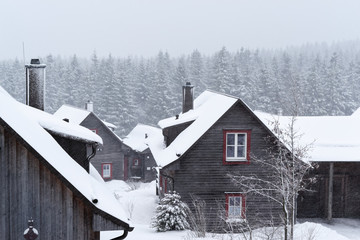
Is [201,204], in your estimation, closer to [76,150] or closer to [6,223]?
[76,150]

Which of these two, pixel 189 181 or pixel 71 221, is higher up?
pixel 71 221

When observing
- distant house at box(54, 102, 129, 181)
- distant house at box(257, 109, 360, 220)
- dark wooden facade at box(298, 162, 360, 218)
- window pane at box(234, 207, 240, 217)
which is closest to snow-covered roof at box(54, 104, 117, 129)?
distant house at box(54, 102, 129, 181)

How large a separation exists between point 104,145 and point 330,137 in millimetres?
24392

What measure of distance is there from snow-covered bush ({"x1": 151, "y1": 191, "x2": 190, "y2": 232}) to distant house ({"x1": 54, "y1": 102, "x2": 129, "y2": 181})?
22.1 meters

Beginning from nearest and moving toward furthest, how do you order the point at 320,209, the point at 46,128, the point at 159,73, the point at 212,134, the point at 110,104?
the point at 46,128 → the point at 212,134 → the point at 320,209 → the point at 110,104 → the point at 159,73

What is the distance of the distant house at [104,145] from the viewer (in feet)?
135

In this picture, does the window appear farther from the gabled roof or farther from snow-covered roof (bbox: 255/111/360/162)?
the gabled roof

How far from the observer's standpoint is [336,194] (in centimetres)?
2500

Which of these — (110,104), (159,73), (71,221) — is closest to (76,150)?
(71,221)

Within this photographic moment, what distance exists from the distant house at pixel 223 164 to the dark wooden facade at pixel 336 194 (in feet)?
12.5

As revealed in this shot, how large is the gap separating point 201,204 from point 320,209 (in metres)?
8.98

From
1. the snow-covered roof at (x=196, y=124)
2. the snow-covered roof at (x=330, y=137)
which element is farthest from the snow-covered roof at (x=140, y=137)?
the snow-covered roof at (x=330, y=137)

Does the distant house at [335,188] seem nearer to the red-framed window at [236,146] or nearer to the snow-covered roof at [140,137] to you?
the red-framed window at [236,146]

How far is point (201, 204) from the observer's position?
20.3 m
